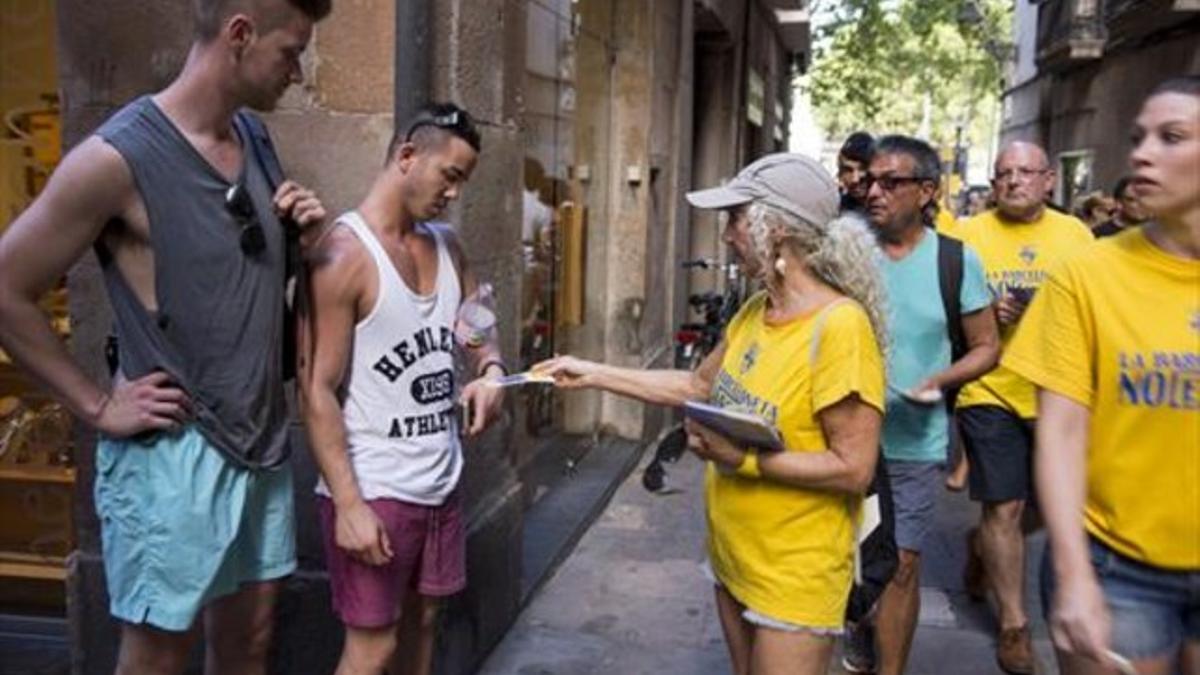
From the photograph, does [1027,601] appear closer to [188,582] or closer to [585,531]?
[585,531]

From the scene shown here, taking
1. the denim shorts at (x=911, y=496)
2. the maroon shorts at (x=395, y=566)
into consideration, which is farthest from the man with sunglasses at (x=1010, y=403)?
the maroon shorts at (x=395, y=566)

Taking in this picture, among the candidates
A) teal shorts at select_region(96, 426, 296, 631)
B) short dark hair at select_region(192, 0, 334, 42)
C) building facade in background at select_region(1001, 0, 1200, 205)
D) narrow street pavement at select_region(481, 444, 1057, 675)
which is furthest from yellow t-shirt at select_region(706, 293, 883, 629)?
building facade in background at select_region(1001, 0, 1200, 205)

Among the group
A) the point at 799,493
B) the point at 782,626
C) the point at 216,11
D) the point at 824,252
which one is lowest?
the point at 782,626

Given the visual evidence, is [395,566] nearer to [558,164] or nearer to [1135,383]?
[1135,383]

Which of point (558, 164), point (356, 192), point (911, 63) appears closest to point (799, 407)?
point (356, 192)

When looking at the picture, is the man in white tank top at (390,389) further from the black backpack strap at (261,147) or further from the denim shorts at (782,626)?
the denim shorts at (782,626)

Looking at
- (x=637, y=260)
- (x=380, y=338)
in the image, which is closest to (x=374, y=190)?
(x=380, y=338)

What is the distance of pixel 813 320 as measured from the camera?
269 cm

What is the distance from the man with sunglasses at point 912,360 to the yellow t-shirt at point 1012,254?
561 millimetres

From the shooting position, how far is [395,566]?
303 centimetres

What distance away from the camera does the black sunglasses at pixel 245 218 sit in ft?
8.32

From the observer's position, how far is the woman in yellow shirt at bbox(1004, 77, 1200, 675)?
7.57 ft

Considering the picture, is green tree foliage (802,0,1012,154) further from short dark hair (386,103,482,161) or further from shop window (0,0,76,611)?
short dark hair (386,103,482,161)

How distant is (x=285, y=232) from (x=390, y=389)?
481 mm
